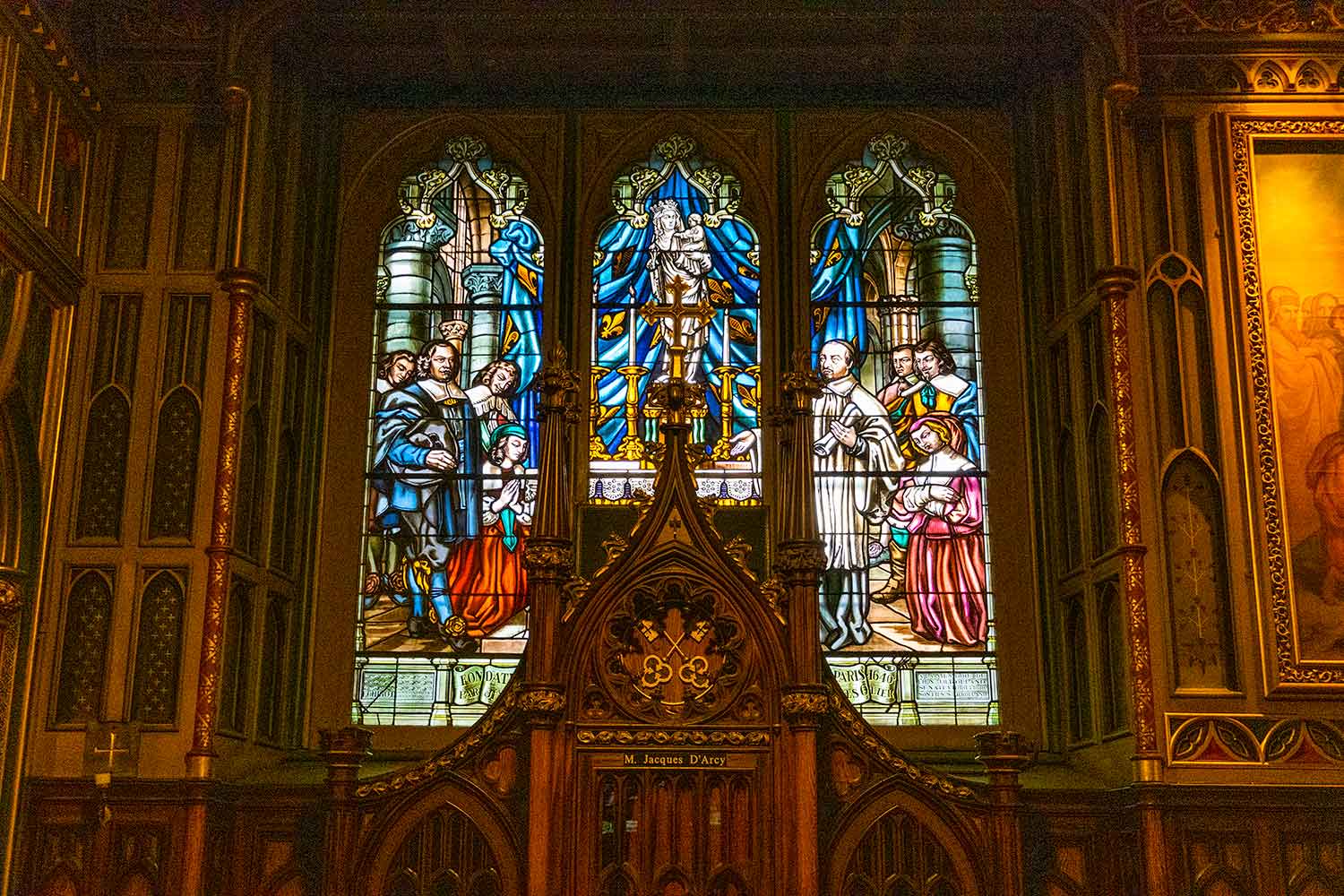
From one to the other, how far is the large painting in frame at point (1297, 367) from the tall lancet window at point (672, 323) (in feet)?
11.5

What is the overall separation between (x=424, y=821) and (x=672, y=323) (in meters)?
4.02

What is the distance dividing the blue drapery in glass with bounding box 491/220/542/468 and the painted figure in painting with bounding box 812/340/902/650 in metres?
2.13

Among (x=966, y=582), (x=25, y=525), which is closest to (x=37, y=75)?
(x=25, y=525)

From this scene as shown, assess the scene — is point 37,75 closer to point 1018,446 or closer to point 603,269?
point 603,269

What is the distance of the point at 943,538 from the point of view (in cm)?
1146

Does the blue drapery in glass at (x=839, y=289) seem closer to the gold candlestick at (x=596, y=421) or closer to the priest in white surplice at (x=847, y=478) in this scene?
the priest in white surplice at (x=847, y=478)

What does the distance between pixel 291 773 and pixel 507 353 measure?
3489 mm

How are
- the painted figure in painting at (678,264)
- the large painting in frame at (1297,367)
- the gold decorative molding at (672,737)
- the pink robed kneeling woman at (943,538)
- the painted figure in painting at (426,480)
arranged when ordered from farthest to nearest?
the painted figure in painting at (678,264) < the painted figure in painting at (426,480) < the pink robed kneeling woman at (943,538) < the large painting in frame at (1297,367) < the gold decorative molding at (672,737)

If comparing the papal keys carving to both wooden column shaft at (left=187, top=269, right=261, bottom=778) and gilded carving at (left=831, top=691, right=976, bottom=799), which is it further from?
wooden column shaft at (left=187, top=269, right=261, bottom=778)

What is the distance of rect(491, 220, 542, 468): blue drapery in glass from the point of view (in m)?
11.8

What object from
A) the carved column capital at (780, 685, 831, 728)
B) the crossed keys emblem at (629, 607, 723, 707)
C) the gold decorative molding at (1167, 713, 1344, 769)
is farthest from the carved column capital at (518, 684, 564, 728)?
the gold decorative molding at (1167, 713, 1344, 769)

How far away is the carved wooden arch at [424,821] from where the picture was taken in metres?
8.99

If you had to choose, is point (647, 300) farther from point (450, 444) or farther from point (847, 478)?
point (847, 478)

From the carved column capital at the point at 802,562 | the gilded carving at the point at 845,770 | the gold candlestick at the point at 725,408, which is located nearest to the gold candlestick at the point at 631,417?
the gold candlestick at the point at 725,408
